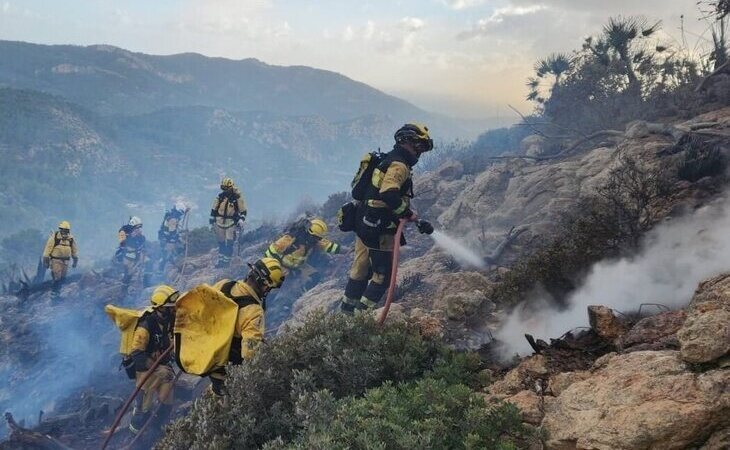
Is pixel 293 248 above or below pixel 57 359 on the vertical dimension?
above

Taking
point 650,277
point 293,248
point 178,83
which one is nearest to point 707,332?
point 650,277

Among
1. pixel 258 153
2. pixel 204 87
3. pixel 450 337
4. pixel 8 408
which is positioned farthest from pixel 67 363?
pixel 204 87

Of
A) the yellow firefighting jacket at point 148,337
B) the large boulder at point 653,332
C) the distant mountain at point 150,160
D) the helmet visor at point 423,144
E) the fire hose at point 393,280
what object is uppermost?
the helmet visor at point 423,144

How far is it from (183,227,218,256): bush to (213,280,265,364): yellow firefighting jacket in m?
15.1

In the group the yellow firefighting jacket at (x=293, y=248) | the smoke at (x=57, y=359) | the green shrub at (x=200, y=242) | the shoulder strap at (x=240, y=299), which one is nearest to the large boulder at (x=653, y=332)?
the shoulder strap at (x=240, y=299)

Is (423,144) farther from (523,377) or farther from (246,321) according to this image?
(523,377)

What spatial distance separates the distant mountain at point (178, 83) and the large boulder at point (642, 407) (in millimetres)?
118369

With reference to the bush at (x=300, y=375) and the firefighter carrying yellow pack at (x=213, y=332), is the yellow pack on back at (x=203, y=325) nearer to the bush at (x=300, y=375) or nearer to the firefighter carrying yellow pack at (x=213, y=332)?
the firefighter carrying yellow pack at (x=213, y=332)

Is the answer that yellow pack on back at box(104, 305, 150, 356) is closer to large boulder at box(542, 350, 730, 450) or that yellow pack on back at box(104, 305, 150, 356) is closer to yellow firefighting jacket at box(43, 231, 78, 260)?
large boulder at box(542, 350, 730, 450)

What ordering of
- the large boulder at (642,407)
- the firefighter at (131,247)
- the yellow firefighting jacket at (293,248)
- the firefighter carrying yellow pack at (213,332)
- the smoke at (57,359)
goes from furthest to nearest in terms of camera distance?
the firefighter at (131,247), the smoke at (57,359), the yellow firefighting jacket at (293,248), the firefighter carrying yellow pack at (213,332), the large boulder at (642,407)

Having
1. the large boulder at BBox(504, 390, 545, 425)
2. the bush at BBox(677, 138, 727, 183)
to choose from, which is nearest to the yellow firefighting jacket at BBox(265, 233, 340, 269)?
the bush at BBox(677, 138, 727, 183)

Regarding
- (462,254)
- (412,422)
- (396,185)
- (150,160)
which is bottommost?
(150,160)

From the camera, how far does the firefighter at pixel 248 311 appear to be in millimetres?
3629

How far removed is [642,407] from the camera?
2088 mm
